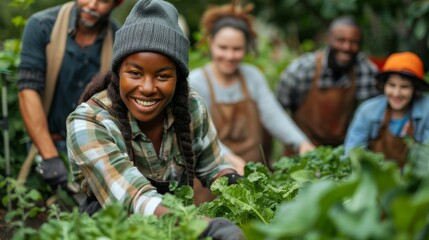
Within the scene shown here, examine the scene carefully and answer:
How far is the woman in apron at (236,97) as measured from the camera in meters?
6.12

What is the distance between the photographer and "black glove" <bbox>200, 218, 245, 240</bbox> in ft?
8.18

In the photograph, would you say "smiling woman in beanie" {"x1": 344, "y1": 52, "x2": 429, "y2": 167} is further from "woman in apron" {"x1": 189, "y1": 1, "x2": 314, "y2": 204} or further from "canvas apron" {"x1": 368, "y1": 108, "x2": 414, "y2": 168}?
"woman in apron" {"x1": 189, "y1": 1, "x2": 314, "y2": 204}

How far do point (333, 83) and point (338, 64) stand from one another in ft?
0.67

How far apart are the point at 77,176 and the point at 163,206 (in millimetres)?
692

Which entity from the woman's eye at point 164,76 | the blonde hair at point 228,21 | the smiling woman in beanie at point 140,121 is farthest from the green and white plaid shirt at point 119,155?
the blonde hair at point 228,21

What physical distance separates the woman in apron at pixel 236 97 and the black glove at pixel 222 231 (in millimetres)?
3516

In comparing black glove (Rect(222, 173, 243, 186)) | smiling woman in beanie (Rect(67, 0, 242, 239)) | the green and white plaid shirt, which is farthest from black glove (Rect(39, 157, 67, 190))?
black glove (Rect(222, 173, 243, 186))

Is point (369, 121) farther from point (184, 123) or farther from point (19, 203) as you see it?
point (19, 203)

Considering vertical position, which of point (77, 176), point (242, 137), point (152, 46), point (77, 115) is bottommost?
point (242, 137)

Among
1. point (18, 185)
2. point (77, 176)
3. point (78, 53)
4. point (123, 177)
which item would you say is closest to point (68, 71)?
point (78, 53)

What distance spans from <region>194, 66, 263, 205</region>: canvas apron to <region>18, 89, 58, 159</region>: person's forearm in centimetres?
203

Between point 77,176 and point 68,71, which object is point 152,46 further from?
point 68,71

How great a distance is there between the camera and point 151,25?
3.10 m

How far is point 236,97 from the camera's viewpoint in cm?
627
